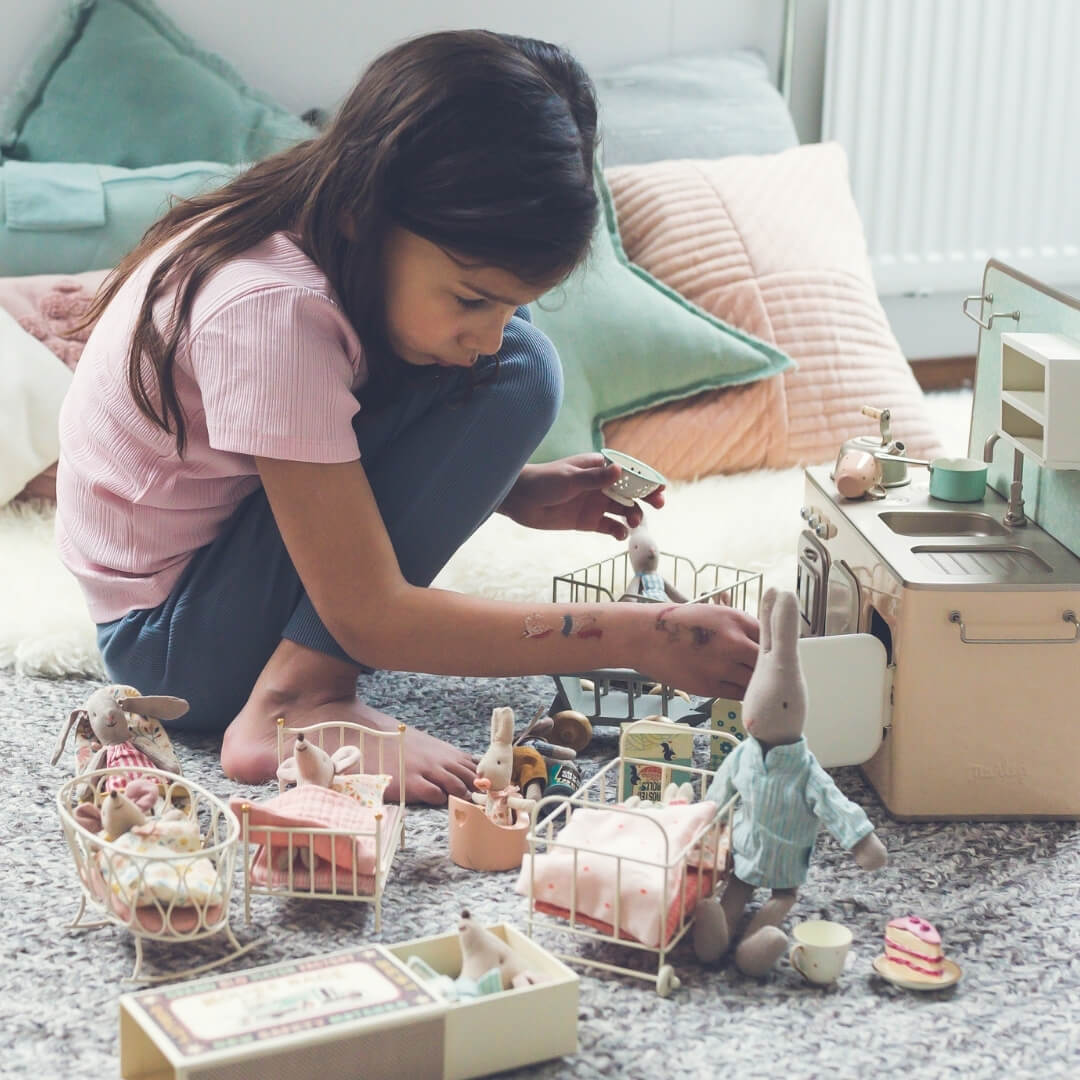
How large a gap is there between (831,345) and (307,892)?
1233 mm

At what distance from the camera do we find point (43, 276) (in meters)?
1.83

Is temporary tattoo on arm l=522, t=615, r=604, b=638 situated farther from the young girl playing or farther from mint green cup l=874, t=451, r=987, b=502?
mint green cup l=874, t=451, r=987, b=502

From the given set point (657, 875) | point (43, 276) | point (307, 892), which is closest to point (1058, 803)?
point (657, 875)

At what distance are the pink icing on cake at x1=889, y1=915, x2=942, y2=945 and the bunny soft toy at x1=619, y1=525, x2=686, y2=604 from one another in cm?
44

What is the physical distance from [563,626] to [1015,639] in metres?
0.35

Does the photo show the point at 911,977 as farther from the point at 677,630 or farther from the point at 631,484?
the point at 631,484

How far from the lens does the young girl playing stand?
1.06m

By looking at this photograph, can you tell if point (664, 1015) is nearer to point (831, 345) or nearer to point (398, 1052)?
point (398, 1052)

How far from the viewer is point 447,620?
114 centimetres

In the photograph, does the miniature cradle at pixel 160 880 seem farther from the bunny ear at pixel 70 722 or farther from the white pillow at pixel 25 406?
the white pillow at pixel 25 406

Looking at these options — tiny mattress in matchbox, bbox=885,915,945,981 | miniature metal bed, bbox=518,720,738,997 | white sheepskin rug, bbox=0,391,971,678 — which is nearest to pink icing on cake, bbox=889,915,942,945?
tiny mattress in matchbox, bbox=885,915,945,981

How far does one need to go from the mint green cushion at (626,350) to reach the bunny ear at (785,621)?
90 cm

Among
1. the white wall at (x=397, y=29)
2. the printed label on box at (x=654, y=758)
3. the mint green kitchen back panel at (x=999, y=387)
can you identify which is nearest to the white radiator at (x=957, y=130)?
the white wall at (x=397, y=29)

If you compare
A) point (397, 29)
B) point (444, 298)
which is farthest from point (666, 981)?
point (397, 29)
